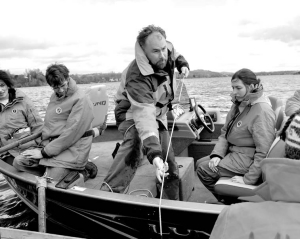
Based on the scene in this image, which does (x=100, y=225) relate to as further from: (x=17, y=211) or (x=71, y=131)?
(x=17, y=211)

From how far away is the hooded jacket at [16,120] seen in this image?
170 inches

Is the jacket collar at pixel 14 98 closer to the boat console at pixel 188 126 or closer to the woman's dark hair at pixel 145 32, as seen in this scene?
the boat console at pixel 188 126

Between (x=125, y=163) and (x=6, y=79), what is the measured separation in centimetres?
236

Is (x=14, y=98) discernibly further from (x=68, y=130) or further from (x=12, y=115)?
(x=68, y=130)

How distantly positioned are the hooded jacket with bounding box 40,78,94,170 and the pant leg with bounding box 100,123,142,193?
A: 748mm

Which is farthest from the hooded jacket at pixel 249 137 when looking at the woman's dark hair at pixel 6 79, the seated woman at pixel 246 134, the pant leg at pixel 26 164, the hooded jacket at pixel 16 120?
the woman's dark hair at pixel 6 79

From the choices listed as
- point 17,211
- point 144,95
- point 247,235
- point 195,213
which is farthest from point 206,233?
point 17,211

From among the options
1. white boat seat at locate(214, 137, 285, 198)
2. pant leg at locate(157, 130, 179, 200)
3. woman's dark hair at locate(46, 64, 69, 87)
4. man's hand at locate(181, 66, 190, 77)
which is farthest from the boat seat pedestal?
woman's dark hair at locate(46, 64, 69, 87)

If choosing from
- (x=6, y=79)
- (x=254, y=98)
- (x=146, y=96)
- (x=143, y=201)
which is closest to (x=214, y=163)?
(x=254, y=98)

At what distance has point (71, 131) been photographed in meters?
3.59

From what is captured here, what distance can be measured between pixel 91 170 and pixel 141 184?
847 mm

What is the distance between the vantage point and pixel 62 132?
3.68 meters

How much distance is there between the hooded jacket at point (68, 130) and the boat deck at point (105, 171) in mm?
405

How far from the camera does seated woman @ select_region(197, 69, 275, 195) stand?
2836 millimetres
